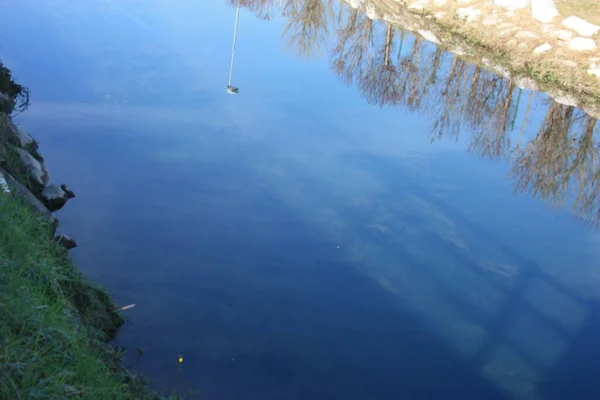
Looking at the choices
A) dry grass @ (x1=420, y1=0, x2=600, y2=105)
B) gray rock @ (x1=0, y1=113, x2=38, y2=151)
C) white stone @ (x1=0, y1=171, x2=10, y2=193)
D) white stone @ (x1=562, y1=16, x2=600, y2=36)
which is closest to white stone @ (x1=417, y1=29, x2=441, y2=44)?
dry grass @ (x1=420, y1=0, x2=600, y2=105)

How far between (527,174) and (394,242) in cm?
Result: 356

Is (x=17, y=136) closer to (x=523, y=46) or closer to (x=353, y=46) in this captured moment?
(x=353, y=46)

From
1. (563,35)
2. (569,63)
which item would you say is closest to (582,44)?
(563,35)

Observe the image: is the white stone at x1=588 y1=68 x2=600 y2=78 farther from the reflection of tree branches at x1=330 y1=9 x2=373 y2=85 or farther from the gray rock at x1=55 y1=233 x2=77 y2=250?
the gray rock at x1=55 y1=233 x2=77 y2=250

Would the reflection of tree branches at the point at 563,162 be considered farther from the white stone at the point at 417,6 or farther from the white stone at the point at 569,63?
the white stone at the point at 417,6

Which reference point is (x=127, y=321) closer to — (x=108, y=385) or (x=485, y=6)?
(x=108, y=385)

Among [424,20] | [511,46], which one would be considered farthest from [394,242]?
[424,20]

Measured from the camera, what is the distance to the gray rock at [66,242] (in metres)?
7.88

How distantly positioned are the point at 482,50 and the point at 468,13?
144cm

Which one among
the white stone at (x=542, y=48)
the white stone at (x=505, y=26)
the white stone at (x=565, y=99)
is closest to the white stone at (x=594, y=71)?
the white stone at (x=565, y=99)

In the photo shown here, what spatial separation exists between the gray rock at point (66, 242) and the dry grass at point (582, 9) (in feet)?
40.7

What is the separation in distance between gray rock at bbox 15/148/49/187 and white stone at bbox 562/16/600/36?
454 inches

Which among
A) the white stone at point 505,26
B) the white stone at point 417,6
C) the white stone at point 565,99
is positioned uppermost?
the white stone at point 505,26

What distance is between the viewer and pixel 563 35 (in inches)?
587
